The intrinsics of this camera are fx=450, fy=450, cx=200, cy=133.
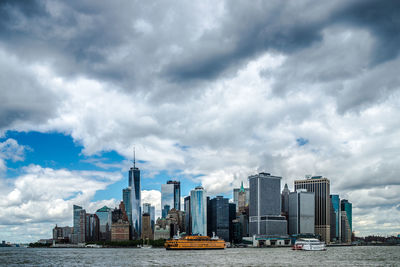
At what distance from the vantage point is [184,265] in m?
151

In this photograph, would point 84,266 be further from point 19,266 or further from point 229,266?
point 229,266

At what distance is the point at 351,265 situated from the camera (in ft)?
497

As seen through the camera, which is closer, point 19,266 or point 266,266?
point 266,266

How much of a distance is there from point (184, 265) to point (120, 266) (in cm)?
2121

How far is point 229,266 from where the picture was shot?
148 meters

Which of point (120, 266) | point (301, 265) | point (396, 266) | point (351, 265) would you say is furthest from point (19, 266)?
point (396, 266)

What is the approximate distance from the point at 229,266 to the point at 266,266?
474 inches

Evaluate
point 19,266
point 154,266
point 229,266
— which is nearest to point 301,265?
point 229,266

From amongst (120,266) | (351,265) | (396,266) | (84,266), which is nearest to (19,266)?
(84,266)

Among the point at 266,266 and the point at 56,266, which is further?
the point at 56,266

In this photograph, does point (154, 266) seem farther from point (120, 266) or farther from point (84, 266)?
point (84, 266)

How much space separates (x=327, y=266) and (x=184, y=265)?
47.1 meters

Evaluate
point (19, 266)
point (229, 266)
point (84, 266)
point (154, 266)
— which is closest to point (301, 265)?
point (229, 266)

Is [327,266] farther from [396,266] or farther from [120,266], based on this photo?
[120,266]
